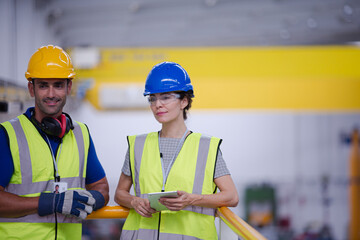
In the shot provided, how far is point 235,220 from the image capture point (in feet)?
6.47

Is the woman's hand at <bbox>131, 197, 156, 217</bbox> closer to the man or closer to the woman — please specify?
the woman

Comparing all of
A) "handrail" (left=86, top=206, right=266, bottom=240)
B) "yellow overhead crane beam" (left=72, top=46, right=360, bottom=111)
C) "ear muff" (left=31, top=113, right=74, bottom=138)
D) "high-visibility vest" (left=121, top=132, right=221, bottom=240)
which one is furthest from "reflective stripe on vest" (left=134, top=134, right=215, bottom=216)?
"yellow overhead crane beam" (left=72, top=46, right=360, bottom=111)

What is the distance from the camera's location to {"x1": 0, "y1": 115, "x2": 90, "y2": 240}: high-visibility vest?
211 cm

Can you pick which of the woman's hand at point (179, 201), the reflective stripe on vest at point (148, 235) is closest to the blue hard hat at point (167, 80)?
the woman's hand at point (179, 201)

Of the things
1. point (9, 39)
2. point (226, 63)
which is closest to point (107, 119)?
point (226, 63)

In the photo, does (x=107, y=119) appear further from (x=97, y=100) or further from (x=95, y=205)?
(x=95, y=205)

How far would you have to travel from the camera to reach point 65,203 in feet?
6.82

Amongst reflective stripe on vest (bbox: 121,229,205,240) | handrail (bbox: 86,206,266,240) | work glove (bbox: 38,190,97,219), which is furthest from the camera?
reflective stripe on vest (bbox: 121,229,205,240)

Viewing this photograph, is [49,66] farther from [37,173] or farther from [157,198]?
[157,198]

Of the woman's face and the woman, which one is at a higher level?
the woman's face

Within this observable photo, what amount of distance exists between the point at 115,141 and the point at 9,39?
4.67 metres

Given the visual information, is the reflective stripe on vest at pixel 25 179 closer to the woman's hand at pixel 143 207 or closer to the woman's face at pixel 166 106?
the woman's hand at pixel 143 207

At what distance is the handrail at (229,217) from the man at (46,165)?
0.06 meters

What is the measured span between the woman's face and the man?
425 millimetres
